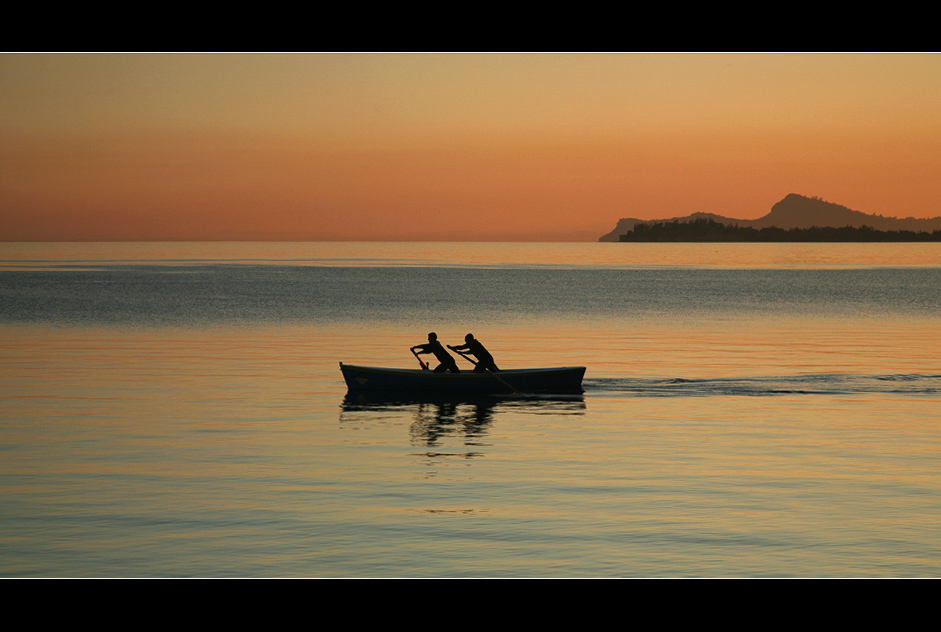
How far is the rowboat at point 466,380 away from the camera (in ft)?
89.1

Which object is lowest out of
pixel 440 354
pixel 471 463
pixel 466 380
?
pixel 471 463

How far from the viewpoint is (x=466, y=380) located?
27.6 m

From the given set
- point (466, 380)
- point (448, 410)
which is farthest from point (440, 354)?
point (448, 410)

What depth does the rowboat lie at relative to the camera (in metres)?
27.2

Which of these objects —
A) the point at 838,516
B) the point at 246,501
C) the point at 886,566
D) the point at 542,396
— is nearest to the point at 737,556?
the point at 886,566

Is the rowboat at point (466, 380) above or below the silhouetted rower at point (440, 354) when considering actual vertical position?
below

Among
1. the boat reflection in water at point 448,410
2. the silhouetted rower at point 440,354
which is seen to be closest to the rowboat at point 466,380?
the boat reflection in water at point 448,410

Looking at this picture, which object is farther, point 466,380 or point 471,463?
point 466,380

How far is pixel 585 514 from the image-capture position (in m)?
14.4

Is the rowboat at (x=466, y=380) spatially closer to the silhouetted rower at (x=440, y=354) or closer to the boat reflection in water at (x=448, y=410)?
the boat reflection in water at (x=448, y=410)

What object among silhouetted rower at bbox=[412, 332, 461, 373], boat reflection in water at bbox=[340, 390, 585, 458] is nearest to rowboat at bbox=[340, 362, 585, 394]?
boat reflection in water at bbox=[340, 390, 585, 458]

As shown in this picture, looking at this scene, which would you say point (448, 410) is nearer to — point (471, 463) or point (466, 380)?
point (466, 380)

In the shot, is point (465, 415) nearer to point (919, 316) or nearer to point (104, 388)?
point (104, 388)

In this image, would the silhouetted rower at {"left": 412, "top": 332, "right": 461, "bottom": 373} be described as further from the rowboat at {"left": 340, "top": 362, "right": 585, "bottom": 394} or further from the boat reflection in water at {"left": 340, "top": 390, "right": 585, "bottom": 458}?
the boat reflection in water at {"left": 340, "top": 390, "right": 585, "bottom": 458}
